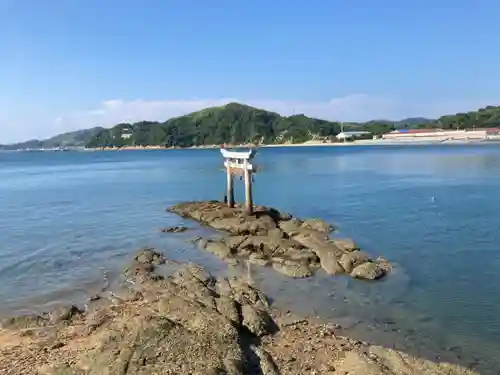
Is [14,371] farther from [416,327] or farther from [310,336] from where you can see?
[416,327]

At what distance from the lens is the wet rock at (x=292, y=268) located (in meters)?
18.3

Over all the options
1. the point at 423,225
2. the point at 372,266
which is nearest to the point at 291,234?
the point at 372,266

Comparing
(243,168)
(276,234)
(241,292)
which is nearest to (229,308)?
(241,292)

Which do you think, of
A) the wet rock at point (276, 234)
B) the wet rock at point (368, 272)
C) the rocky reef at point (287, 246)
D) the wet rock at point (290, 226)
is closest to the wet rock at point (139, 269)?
the rocky reef at point (287, 246)

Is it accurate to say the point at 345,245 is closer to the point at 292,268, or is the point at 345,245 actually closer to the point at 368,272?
the point at 368,272

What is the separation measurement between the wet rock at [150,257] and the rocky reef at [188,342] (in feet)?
17.1

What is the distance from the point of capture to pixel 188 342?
34.2 ft

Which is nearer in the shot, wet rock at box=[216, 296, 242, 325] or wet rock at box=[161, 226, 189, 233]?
wet rock at box=[216, 296, 242, 325]

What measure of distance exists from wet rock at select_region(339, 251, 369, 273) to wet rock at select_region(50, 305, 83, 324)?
32.9 feet

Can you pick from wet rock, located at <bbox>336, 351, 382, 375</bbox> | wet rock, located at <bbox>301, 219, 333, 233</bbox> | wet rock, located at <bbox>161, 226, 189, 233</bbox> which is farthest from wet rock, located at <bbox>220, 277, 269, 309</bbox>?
wet rock, located at <bbox>161, 226, 189, 233</bbox>

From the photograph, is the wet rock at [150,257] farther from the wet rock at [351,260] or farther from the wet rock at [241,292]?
the wet rock at [351,260]

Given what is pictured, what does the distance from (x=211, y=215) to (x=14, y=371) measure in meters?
20.2

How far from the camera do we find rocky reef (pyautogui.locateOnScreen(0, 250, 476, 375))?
388 inches

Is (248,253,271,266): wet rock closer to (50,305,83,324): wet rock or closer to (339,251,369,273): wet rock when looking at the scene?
(339,251,369,273): wet rock
